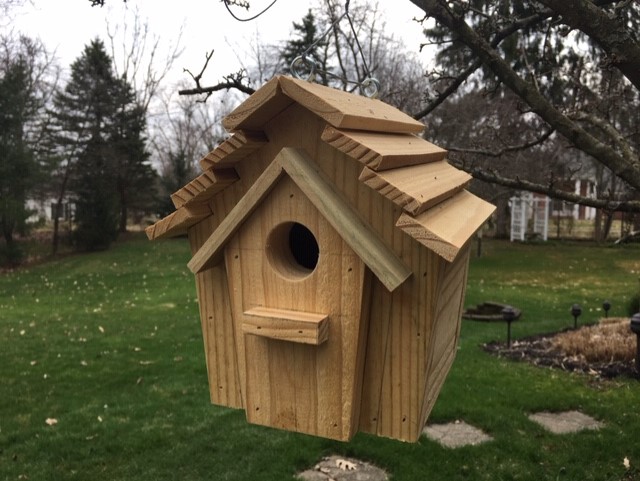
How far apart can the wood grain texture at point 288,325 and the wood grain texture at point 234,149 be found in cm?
48

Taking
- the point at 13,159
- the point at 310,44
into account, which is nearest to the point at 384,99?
the point at 310,44

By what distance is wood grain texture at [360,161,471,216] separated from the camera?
1478mm

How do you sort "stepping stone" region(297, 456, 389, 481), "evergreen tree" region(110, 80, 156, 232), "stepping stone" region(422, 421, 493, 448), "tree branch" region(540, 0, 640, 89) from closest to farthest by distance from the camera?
"tree branch" region(540, 0, 640, 89), "stepping stone" region(297, 456, 389, 481), "stepping stone" region(422, 421, 493, 448), "evergreen tree" region(110, 80, 156, 232)

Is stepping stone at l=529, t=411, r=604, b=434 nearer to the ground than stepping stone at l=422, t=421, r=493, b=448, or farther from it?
nearer to the ground

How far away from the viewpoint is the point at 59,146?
77.5 feet

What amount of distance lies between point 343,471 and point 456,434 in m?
1.21

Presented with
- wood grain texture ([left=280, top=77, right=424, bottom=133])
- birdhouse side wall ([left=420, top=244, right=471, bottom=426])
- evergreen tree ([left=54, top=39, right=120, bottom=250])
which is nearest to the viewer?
wood grain texture ([left=280, top=77, right=424, bottom=133])

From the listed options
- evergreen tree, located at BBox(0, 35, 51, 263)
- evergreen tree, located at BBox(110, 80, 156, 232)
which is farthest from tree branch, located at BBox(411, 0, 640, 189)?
evergreen tree, located at BBox(110, 80, 156, 232)

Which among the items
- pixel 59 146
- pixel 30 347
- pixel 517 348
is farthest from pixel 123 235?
pixel 517 348

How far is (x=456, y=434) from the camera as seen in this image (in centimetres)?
495

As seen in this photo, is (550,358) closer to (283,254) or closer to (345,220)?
(283,254)

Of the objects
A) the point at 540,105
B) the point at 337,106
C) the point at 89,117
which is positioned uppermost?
the point at 89,117

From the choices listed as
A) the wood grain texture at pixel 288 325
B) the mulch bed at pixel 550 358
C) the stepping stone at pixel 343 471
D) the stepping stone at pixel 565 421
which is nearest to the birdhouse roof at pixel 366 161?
the wood grain texture at pixel 288 325

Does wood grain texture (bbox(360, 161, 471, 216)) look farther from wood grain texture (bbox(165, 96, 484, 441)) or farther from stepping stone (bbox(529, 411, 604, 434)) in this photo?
stepping stone (bbox(529, 411, 604, 434))
